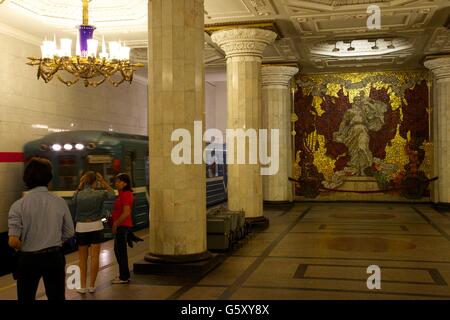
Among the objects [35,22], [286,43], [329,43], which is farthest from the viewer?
[329,43]

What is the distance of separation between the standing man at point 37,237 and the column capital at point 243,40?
8.72 metres

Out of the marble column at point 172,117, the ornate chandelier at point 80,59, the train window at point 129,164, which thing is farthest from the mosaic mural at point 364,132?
the marble column at point 172,117

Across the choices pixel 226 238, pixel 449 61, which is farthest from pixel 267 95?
pixel 226 238

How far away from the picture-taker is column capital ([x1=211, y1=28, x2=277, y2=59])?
12.3m

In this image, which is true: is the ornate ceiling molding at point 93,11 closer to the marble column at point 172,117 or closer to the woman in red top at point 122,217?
the marble column at point 172,117

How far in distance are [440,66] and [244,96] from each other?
7972 millimetres

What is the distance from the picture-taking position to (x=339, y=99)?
20.5 meters

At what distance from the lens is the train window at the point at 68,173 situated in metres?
11.9

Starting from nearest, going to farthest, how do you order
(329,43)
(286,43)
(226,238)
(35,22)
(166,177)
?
(166,177), (226,238), (35,22), (286,43), (329,43)

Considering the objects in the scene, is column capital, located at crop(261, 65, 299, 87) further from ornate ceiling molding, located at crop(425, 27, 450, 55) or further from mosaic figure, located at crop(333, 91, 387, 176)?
ornate ceiling molding, located at crop(425, 27, 450, 55)

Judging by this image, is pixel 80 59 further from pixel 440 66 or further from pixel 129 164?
pixel 440 66

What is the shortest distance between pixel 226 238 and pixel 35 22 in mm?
6837

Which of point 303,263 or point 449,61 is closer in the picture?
point 303,263

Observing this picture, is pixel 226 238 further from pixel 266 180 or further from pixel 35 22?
pixel 266 180
